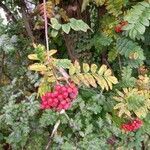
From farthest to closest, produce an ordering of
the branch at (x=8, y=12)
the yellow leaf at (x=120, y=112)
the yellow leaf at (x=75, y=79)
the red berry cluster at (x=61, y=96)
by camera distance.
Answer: the branch at (x=8, y=12) < the yellow leaf at (x=120, y=112) < the yellow leaf at (x=75, y=79) < the red berry cluster at (x=61, y=96)

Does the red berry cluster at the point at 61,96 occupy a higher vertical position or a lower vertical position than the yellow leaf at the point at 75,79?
higher

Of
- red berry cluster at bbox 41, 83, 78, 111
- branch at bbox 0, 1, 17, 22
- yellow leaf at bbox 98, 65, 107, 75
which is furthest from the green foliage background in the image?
red berry cluster at bbox 41, 83, 78, 111

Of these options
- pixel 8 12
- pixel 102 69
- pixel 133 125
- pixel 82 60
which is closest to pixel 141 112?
pixel 133 125

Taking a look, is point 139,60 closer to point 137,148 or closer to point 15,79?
point 137,148

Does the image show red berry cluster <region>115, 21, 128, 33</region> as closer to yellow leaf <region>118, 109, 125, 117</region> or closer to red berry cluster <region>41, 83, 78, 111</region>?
yellow leaf <region>118, 109, 125, 117</region>

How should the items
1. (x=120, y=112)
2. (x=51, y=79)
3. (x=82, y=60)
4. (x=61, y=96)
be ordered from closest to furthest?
(x=61, y=96), (x=51, y=79), (x=120, y=112), (x=82, y=60)

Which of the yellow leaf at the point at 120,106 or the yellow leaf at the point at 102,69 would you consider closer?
the yellow leaf at the point at 102,69

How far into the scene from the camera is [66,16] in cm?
155

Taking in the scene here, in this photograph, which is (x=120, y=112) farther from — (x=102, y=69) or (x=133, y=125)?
(x=102, y=69)

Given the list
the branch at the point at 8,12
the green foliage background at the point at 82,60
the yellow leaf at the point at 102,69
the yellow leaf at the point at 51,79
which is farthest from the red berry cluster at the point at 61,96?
the branch at the point at 8,12

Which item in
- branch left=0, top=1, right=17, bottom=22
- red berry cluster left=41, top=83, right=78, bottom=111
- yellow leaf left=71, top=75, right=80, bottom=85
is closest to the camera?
red berry cluster left=41, top=83, right=78, bottom=111

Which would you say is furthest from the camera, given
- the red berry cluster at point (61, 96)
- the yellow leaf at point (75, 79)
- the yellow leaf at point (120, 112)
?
the yellow leaf at point (120, 112)

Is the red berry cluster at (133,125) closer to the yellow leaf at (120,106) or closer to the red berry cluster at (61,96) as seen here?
the yellow leaf at (120,106)

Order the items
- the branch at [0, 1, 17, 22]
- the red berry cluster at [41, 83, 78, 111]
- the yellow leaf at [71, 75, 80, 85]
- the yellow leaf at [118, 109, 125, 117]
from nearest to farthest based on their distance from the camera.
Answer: the red berry cluster at [41, 83, 78, 111], the yellow leaf at [71, 75, 80, 85], the yellow leaf at [118, 109, 125, 117], the branch at [0, 1, 17, 22]
